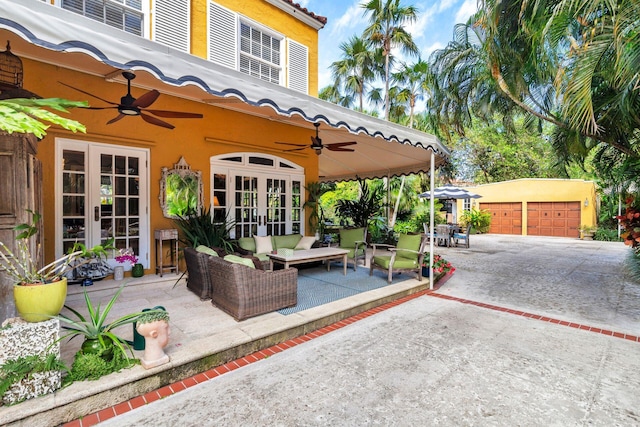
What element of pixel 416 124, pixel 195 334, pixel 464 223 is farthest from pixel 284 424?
pixel 464 223

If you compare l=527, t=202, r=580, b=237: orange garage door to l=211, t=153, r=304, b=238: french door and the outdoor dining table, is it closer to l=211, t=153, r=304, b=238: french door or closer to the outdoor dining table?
the outdoor dining table

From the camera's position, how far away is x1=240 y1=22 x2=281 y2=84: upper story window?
26.6 feet

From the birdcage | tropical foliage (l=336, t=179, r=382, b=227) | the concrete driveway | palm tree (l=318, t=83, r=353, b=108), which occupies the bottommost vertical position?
the concrete driveway

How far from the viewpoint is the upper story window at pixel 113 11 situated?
231 inches

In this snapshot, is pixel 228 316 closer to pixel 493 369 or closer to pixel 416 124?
pixel 493 369

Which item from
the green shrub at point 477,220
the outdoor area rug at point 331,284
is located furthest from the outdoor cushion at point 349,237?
the green shrub at point 477,220

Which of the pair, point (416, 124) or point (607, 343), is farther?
point (416, 124)

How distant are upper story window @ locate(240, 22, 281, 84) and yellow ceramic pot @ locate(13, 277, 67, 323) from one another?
274 inches

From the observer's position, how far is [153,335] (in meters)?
3.01

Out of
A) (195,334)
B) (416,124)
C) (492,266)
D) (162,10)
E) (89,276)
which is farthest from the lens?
(416,124)

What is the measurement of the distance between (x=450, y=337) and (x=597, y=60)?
6.18 m

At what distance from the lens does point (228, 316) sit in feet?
14.7

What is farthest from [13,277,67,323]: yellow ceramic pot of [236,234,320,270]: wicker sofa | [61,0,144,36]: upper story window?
[61,0,144,36]: upper story window

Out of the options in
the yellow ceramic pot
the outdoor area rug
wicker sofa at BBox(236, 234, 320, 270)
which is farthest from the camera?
wicker sofa at BBox(236, 234, 320, 270)
